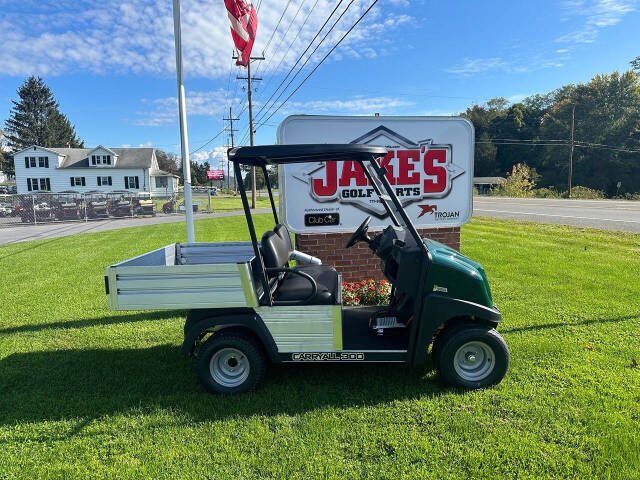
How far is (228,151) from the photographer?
292cm

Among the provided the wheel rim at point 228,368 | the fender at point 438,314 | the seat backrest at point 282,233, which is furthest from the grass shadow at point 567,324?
the wheel rim at point 228,368

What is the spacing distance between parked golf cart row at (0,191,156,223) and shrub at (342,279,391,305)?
19.3 metres

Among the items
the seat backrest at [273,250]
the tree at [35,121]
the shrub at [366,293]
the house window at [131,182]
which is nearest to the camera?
the seat backrest at [273,250]

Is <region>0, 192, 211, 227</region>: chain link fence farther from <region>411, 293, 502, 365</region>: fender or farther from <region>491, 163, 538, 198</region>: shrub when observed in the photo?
<region>491, 163, 538, 198</region>: shrub

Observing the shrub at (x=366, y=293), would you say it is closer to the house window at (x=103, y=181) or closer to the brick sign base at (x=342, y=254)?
the brick sign base at (x=342, y=254)

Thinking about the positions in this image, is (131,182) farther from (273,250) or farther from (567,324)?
(567,324)

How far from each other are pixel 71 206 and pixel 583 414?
22.7 meters

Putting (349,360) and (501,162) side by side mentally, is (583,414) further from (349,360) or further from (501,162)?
(501,162)

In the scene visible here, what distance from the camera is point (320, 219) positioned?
559cm

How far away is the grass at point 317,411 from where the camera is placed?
2.36 m

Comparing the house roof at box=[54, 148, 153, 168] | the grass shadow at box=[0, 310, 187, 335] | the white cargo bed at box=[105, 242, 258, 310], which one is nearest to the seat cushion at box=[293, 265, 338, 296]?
the white cargo bed at box=[105, 242, 258, 310]

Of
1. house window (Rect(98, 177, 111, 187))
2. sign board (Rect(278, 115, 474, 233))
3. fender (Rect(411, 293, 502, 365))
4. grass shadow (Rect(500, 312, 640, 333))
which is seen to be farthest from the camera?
house window (Rect(98, 177, 111, 187))

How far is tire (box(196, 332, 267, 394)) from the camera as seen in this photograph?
A: 3.10 m

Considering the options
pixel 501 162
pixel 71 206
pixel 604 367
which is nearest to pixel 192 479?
pixel 604 367
